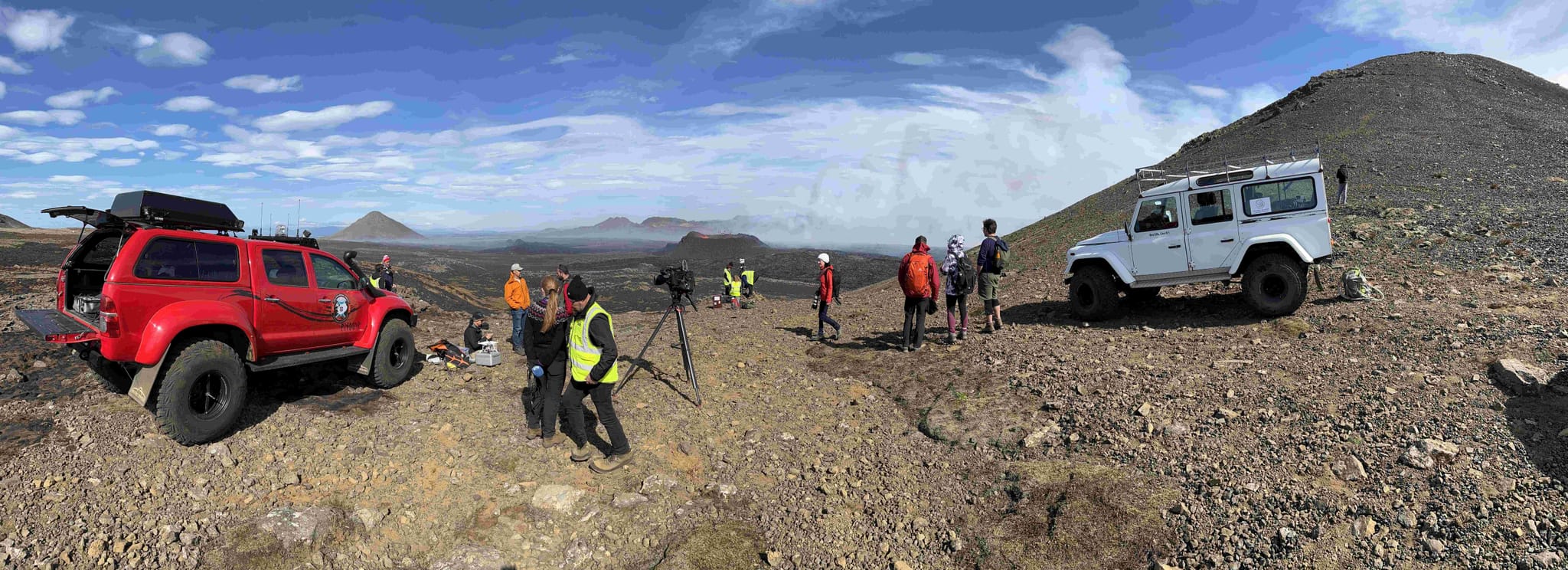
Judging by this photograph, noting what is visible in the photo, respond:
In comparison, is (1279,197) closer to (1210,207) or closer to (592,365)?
(1210,207)

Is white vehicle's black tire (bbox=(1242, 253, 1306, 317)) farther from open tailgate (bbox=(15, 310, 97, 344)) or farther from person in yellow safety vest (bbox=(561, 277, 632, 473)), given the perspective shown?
open tailgate (bbox=(15, 310, 97, 344))

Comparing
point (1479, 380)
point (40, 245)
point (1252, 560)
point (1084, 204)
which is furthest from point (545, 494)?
point (40, 245)

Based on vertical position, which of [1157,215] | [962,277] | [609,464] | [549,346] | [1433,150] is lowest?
[609,464]

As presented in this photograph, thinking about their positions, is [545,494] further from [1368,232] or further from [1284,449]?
[1368,232]

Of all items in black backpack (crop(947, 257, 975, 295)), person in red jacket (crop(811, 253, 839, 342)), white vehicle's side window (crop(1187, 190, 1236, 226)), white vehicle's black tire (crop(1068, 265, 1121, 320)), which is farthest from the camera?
person in red jacket (crop(811, 253, 839, 342))

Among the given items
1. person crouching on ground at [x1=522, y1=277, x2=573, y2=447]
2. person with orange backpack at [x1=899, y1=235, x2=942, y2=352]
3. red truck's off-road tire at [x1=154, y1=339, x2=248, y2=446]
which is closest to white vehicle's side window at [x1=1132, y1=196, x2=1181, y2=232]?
person with orange backpack at [x1=899, y1=235, x2=942, y2=352]

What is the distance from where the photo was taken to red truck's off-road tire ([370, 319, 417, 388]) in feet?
27.5

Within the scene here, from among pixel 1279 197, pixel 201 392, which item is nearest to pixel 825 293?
pixel 1279 197

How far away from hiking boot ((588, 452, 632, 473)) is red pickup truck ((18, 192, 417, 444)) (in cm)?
357

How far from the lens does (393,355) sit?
8.85 meters

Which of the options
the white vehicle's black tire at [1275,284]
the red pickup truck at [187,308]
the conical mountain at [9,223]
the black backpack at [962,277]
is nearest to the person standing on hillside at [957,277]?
the black backpack at [962,277]

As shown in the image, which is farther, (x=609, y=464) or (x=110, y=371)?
(x=110, y=371)

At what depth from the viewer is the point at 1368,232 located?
14.1 metres

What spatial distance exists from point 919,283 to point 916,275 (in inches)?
5.2
